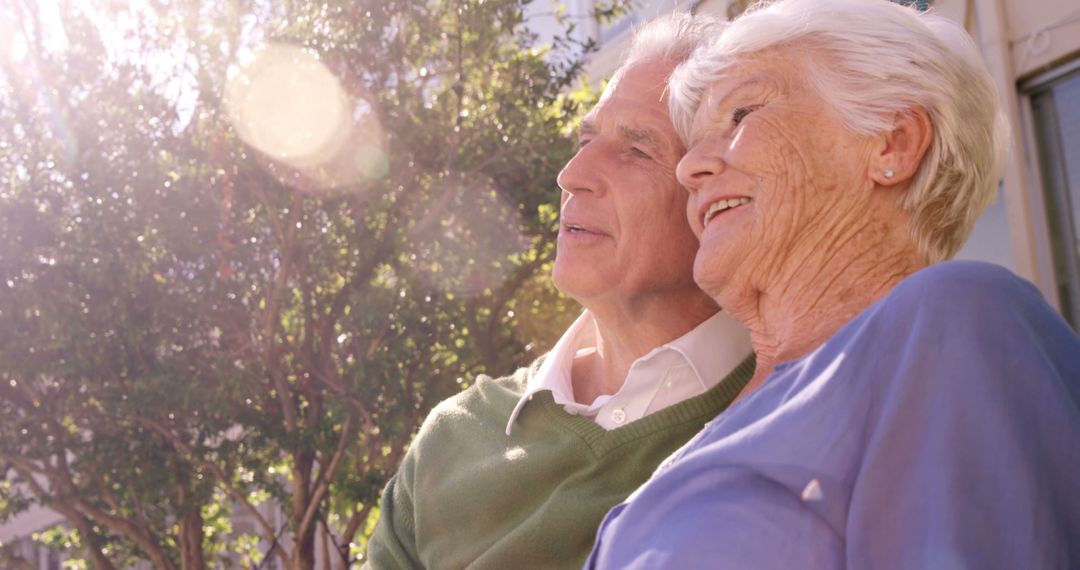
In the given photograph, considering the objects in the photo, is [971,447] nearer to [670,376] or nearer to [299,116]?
[670,376]

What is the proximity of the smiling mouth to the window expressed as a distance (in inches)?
146

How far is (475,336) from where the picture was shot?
22.4 feet

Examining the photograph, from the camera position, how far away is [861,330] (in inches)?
58.5

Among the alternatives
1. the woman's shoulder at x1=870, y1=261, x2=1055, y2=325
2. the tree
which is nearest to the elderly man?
the woman's shoulder at x1=870, y1=261, x2=1055, y2=325

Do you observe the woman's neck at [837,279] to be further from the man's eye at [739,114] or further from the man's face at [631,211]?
the man's face at [631,211]

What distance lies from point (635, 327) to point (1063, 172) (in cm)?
338

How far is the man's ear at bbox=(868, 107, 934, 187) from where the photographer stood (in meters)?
1.98

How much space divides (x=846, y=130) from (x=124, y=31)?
18.9 ft

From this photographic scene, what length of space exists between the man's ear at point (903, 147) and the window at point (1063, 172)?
3.72 m

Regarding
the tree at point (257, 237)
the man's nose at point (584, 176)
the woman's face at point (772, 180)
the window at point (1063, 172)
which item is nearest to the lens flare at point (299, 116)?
the tree at point (257, 237)

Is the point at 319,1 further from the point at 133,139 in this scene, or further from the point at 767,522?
the point at 767,522

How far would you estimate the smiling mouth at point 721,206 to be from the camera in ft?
6.98

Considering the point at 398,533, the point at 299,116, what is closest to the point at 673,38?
the point at 398,533

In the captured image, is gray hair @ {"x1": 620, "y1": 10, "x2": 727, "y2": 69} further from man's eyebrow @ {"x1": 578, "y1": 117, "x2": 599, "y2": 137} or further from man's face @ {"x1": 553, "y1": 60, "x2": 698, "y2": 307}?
man's eyebrow @ {"x1": 578, "y1": 117, "x2": 599, "y2": 137}
